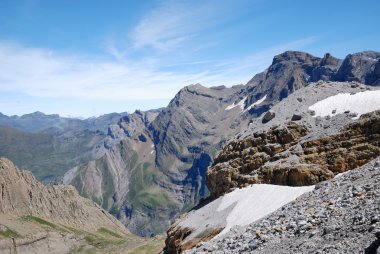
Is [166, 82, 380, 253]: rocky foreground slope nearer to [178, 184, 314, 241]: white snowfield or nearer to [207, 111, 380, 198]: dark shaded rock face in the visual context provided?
[207, 111, 380, 198]: dark shaded rock face

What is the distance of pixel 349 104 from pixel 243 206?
19.7m

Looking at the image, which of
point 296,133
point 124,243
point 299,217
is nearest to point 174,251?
point 296,133

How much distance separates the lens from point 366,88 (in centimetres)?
5919

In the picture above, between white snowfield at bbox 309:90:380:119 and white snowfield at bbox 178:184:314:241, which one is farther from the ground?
white snowfield at bbox 309:90:380:119

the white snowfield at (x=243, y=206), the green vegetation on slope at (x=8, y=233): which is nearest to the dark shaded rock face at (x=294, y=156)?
the white snowfield at (x=243, y=206)

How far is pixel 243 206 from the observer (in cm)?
4631

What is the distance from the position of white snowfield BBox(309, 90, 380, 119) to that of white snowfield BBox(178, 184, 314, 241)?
13.7 metres

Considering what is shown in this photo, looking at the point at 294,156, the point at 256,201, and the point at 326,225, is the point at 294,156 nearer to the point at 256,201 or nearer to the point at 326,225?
the point at 256,201

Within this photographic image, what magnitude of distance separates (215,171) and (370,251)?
4245 cm

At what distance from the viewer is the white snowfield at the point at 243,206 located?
42188 millimetres

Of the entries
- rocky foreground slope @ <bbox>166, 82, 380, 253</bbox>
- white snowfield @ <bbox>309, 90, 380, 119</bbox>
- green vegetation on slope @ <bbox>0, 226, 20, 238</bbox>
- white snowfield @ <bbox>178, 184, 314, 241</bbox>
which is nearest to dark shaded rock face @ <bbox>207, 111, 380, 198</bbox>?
rocky foreground slope @ <bbox>166, 82, 380, 253</bbox>

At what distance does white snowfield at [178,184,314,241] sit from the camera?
42188 mm

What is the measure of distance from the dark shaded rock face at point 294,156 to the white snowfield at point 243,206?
2.09 m

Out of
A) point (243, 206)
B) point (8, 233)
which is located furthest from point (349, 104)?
point (8, 233)
